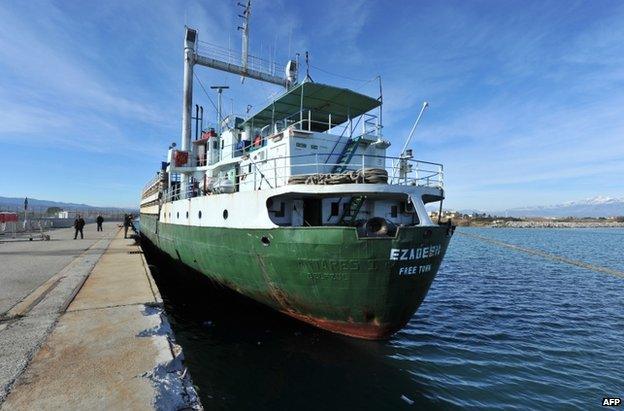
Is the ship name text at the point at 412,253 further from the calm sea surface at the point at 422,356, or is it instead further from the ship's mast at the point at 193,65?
the ship's mast at the point at 193,65

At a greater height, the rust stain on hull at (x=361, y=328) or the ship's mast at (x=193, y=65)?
the ship's mast at (x=193, y=65)

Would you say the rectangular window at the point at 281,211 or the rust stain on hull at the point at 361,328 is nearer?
the rust stain on hull at the point at 361,328

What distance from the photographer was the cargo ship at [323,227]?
855cm

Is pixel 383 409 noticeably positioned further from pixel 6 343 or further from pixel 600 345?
pixel 600 345

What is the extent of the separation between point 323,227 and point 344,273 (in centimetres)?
119

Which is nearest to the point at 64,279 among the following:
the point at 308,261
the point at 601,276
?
the point at 308,261

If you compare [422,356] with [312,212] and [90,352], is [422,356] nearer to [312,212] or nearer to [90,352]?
[312,212]

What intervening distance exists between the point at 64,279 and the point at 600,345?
14.9 meters

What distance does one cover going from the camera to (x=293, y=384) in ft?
23.5

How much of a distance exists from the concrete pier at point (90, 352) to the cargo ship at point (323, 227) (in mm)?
3007

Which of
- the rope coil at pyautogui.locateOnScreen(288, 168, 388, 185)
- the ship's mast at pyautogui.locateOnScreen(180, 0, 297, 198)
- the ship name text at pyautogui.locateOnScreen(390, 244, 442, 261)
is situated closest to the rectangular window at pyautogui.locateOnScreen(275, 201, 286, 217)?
the rope coil at pyautogui.locateOnScreen(288, 168, 388, 185)

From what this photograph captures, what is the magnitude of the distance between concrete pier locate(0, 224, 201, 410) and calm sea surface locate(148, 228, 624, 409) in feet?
5.95

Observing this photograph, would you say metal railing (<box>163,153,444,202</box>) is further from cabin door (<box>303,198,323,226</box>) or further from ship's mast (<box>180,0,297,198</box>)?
ship's mast (<box>180,0,297,198</box>)

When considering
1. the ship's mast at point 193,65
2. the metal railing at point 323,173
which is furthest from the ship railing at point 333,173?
the ship's mast at point 193,65
